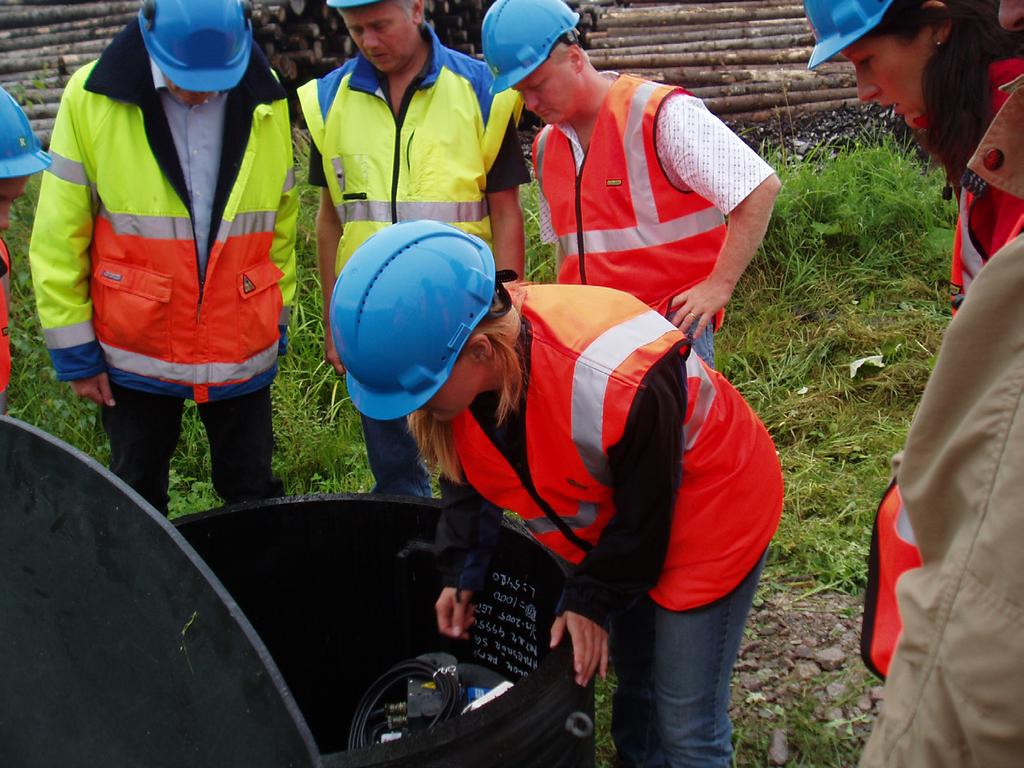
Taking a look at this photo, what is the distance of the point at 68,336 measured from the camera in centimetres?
269

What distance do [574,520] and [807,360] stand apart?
120 inches

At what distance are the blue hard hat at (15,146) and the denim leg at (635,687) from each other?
6.63 feet

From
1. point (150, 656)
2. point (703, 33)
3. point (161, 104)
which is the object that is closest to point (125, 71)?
point (161, 104)

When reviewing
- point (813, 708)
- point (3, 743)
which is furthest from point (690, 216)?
point (3, 743)

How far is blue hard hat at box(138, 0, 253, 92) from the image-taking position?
8.22 ft

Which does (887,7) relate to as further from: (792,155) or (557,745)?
(792,155)

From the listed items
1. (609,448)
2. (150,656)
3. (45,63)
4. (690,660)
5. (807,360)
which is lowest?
(807,360)

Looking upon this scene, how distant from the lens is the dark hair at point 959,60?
5.57 feet

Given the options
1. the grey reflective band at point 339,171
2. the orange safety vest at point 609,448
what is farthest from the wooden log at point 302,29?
the orange safety vest at point 609,448

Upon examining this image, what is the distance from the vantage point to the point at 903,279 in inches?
202

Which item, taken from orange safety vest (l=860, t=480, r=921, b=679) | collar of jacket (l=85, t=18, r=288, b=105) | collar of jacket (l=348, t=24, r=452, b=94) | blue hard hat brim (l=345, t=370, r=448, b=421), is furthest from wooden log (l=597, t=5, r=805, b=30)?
orange safety vest (l=860, t=480, r=921, b=679)

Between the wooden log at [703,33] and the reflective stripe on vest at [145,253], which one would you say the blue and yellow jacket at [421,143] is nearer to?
the reflective stripe on vest at [145,253]

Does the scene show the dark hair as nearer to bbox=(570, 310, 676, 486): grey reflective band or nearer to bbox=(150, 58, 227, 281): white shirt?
bbox=(570, 310, 676, 486): grey reflective band

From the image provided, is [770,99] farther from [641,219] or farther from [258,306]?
[258,306]
